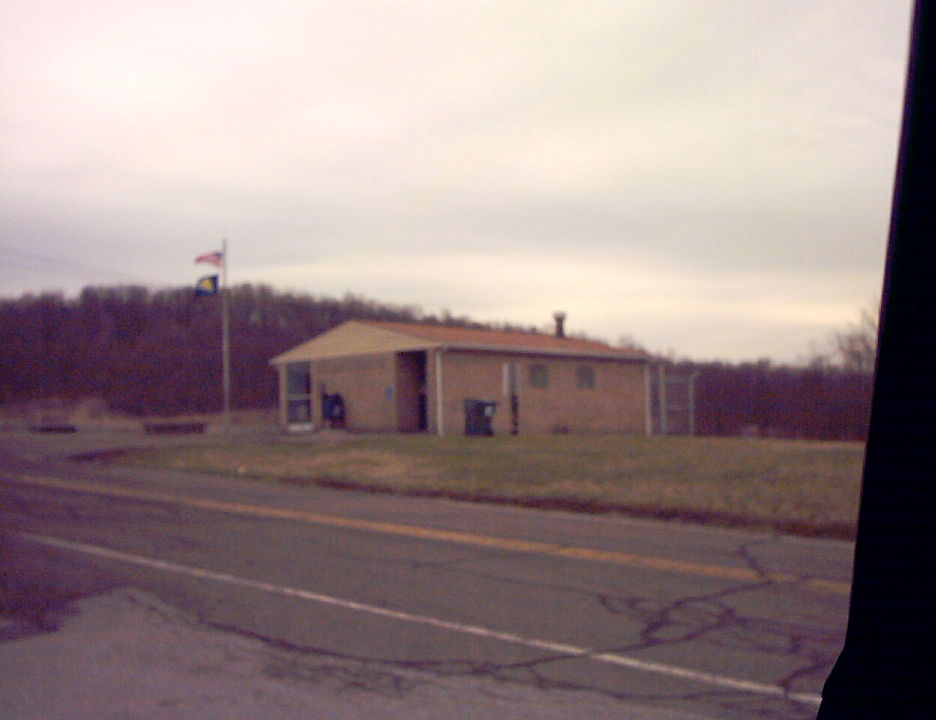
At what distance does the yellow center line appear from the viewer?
8.86m

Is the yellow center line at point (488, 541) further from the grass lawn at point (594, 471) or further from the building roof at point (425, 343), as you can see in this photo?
the building roof at point (425, 343)

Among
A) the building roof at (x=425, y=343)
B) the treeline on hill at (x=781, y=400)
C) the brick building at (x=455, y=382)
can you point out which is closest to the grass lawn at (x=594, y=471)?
the brick building at (x=455, y=382)

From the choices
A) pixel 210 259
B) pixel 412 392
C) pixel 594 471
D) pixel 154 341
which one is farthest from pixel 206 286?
pixel 154 341

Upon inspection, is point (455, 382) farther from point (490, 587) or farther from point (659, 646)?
point (659, 646)

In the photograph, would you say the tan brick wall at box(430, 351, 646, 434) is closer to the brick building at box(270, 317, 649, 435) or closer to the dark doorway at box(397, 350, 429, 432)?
the brick building at box(270, 317, 649, 435)

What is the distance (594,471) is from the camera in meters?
18.0

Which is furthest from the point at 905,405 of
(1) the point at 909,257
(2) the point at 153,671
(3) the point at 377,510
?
(3) the point at 377,510

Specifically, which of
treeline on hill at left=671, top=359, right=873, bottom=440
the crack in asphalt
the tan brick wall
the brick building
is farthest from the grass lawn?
treeline on hill at left=671, top=359, right=873, bottom=440

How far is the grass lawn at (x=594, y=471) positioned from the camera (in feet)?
44.4

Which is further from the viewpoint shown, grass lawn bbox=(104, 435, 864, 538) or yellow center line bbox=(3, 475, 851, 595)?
grass lawn bbox=(104, 435, 864, 538)

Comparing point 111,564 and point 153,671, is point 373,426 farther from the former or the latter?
point 153,671

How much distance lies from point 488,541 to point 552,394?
23.6 metres

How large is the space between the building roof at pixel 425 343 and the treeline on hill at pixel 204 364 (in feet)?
19.5

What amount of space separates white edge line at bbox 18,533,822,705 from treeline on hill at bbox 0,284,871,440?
2506 cm
